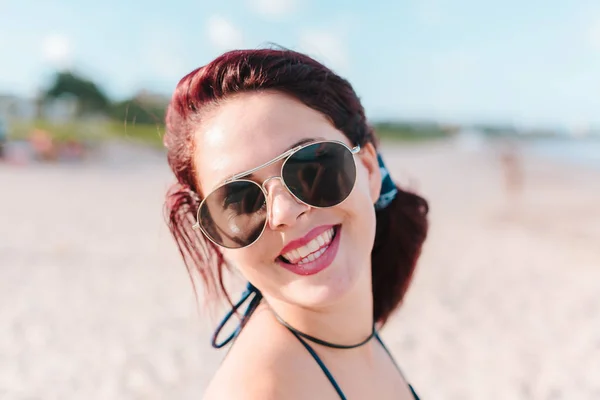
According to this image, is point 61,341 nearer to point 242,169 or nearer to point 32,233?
point 242,169

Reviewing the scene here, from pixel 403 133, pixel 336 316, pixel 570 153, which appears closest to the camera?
pixel 336 316

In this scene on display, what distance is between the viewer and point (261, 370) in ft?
3.93

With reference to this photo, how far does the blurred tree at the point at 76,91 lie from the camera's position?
35.0m

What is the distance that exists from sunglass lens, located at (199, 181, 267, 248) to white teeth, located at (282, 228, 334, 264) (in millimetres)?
100

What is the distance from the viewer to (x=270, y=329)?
1361 millimetres

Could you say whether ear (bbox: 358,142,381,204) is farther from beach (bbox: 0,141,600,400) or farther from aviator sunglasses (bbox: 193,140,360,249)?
beach (bbox: 0,141,600,400)

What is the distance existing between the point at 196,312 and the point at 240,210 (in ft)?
12.6

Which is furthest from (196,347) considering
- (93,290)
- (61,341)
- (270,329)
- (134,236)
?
(134,236)

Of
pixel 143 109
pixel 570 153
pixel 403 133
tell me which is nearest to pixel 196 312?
pixel 143 109

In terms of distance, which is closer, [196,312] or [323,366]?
[323,366]

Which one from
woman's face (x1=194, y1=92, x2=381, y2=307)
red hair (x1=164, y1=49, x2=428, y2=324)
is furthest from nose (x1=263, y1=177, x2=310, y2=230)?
red hair (x1=164, y1=49, x2=428, y2=324)

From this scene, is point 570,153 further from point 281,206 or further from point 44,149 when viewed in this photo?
point 281,206

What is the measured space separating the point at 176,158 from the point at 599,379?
3.59 metres

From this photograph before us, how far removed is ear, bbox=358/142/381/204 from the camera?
1562 mm
